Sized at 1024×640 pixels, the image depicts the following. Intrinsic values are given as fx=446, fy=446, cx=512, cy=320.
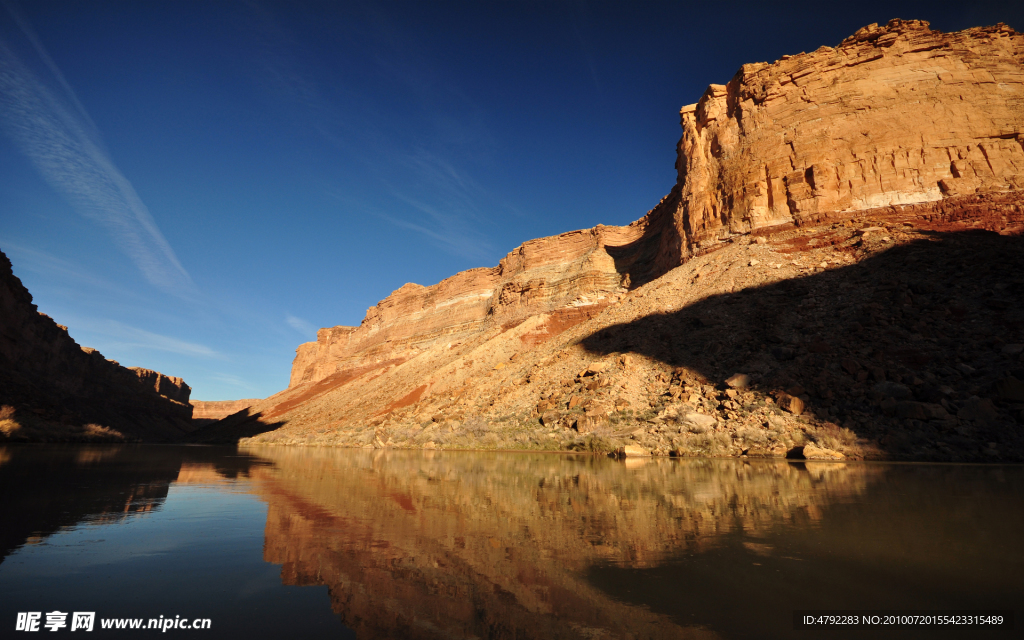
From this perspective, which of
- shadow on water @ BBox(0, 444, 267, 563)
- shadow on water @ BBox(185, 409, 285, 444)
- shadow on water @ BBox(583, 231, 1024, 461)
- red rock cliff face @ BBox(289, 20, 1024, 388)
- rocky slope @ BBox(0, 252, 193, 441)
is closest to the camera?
shadow on water @ BBox(0, 444, 267, 563)

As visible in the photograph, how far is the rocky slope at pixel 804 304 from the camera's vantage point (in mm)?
14938

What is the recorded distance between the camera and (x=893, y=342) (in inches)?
669

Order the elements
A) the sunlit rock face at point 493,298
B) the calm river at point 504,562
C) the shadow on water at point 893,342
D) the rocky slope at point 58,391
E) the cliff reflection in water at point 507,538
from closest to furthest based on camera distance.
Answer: the calm river at point 504,562
the cliff reflection in water at point 507,538
the shadow on water at point 893,342
the rocky slope at point 58,391
the sunlit rock face at point 493,298

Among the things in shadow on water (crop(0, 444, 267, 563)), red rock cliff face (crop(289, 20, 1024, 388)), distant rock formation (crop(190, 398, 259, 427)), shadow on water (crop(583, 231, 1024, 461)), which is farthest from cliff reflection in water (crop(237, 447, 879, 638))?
distant rock formation (crop(190, 398, 259, 427))

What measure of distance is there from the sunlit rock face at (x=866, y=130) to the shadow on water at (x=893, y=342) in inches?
319

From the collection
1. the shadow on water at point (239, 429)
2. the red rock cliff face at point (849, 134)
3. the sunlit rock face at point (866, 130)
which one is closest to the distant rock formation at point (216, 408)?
the shadow on water at point (239, 429)

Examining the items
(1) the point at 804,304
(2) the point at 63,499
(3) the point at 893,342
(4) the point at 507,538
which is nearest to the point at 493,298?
(1) the point at 804,304

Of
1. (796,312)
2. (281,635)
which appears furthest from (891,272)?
(281,635)

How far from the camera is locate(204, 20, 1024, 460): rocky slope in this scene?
49.0 feet

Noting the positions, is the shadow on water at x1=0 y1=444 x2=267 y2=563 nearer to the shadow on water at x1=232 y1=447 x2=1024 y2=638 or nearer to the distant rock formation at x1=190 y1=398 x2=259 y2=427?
the shadow on water at x1=232 y1=447 x2=1024 y2=638

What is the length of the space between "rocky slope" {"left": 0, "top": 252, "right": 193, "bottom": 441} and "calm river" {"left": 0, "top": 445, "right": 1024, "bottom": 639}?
35.3m

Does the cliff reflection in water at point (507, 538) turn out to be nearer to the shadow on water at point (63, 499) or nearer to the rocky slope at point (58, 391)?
the shadow on water at point (63, 499)

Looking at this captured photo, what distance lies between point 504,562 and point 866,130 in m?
40.2

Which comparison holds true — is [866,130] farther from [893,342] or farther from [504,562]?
[504,562]
